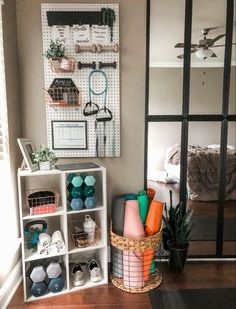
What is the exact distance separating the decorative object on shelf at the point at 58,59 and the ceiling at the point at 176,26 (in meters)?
0.65

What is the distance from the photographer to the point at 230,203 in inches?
94.5

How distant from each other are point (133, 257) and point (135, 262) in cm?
4

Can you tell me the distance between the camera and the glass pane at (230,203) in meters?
2.30

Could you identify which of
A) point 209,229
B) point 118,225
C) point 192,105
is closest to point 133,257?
point 118,225

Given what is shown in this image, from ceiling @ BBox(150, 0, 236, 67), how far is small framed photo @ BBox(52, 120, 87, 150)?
76cm

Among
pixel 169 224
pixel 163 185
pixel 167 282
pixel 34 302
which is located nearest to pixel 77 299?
pixel 34 302

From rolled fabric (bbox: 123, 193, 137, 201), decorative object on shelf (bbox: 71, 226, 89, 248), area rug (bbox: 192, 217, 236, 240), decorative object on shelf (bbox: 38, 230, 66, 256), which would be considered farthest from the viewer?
area rug (bbox: 192, 217, 236, 240)

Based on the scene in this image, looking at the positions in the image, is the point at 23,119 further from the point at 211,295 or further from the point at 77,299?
the point at 211,295

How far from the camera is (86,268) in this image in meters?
2.16

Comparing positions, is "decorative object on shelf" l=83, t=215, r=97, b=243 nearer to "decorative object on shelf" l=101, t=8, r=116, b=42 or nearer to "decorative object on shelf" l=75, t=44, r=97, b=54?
"decorative object on shelf" l=75, t=44, r=97, b=54

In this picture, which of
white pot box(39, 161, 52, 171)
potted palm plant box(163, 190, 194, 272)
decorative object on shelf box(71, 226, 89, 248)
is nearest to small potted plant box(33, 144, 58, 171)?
white pot box(39, 161, 52, 171)

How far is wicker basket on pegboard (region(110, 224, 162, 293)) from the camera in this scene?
6.18ft

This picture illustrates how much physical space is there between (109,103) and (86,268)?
4.37ft

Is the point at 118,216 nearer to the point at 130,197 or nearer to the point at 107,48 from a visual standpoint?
the point at 130,197
